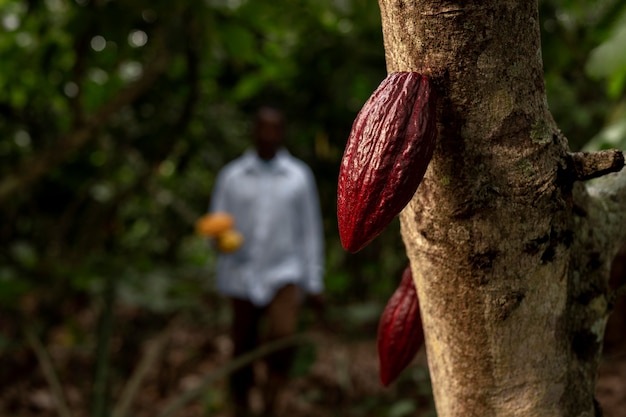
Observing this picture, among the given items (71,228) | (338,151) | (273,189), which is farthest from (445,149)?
(71,228)

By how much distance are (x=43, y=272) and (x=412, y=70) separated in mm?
2144

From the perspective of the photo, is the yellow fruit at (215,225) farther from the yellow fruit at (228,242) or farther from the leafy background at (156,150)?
the leafy background at (156,150)

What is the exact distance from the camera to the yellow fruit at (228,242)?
263 cm

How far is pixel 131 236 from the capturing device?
165 inches

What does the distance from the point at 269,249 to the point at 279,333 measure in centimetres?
35

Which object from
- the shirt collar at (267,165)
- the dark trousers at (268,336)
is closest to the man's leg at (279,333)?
the dark trousers at (268,336)

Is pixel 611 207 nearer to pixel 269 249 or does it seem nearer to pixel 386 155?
pixel 386 155

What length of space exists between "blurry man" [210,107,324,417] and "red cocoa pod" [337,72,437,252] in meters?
2.30

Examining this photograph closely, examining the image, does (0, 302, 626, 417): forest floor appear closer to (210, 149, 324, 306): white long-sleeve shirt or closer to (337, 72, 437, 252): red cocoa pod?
(210, 149, 324, 306): white long-sleeve shirt

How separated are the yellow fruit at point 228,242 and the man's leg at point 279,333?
0.90 feet

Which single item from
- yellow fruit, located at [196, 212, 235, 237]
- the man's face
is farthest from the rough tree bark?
the man's face

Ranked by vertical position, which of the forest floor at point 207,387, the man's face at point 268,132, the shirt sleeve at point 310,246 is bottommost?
the forest floor at point 207,387

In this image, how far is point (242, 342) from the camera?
110 inches

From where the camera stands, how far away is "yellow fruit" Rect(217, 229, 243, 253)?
2.63 metres
